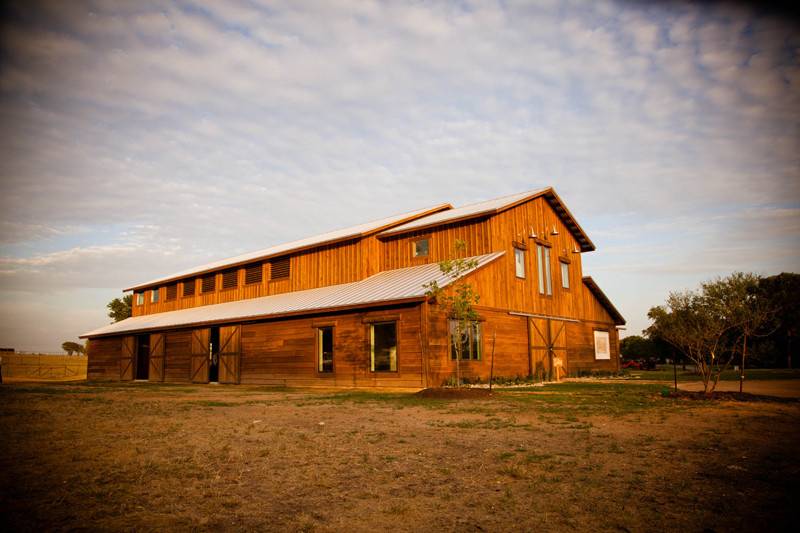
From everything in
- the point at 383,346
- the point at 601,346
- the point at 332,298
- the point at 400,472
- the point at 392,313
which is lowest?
the point at 400,472

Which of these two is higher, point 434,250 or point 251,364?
point 434,250

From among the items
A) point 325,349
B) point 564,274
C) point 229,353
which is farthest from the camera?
point 564,274

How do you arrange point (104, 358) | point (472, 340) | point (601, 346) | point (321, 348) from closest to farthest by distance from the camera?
point (472, 340) → point (321, 348) → point (601, 346) → point (104, 358)

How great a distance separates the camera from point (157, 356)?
32.0 meters

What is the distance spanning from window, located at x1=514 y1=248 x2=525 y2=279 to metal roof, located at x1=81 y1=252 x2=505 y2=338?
1.88 meters

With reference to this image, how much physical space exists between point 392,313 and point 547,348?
33.0 feet

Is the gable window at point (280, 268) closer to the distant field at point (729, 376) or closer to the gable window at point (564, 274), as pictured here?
the gable window at point (564, 274)

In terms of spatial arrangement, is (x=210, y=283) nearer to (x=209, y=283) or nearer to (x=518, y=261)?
(x=209, y=283)

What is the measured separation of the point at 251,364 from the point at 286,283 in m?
5.95

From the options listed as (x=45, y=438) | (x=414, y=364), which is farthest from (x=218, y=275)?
(x=45, y=438)

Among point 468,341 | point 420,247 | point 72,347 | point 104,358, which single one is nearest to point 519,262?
point 420,247

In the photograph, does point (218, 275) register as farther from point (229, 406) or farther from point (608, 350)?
point (608, 350)

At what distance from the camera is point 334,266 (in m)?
28.2

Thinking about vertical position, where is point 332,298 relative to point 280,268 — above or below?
below
